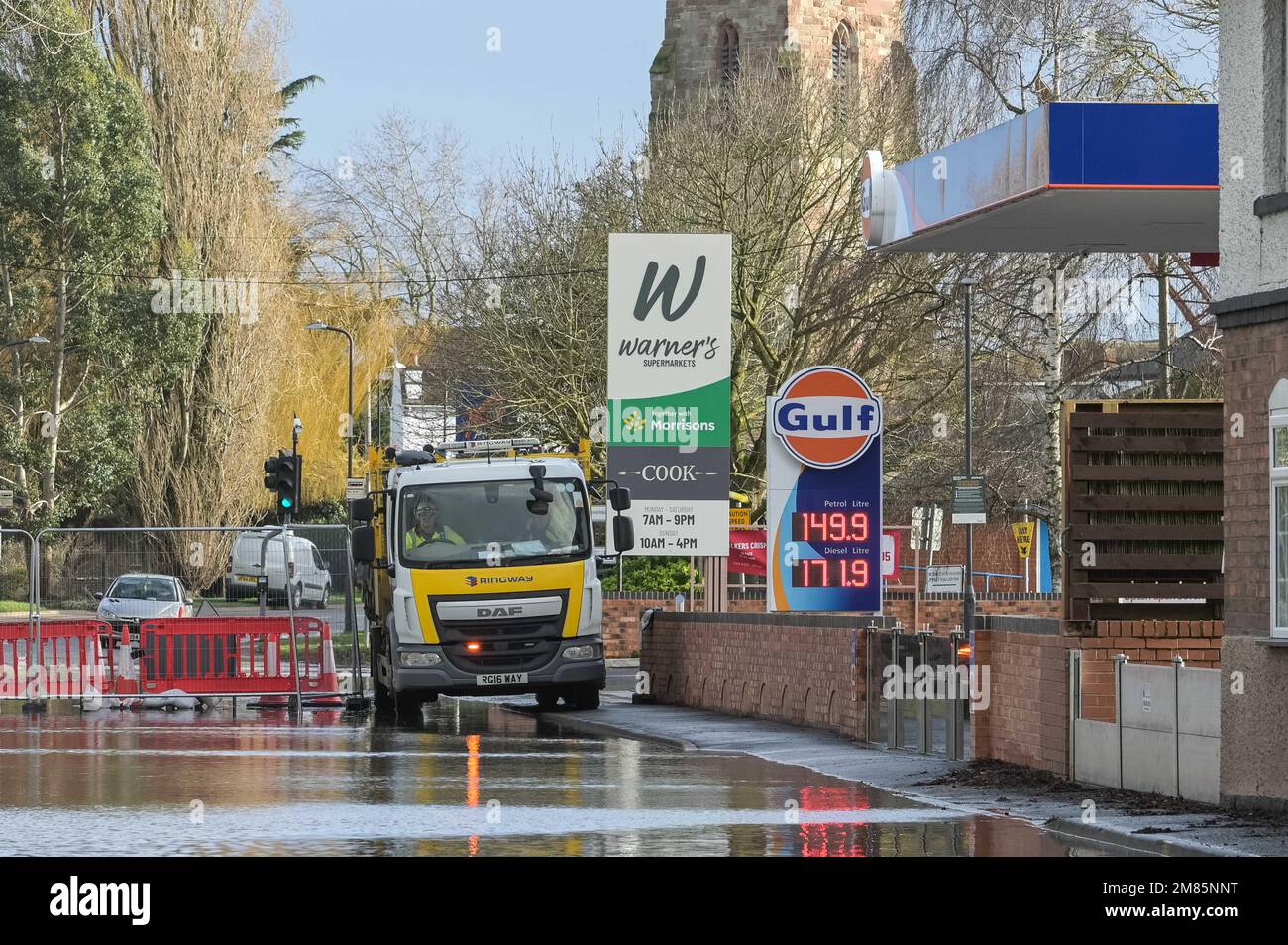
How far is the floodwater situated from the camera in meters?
11.4

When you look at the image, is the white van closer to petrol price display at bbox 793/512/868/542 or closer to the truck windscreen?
the truck windscreen

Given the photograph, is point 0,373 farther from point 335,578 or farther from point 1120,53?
point 1120,53

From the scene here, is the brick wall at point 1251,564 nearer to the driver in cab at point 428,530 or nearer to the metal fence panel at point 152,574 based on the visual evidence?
the driver in cab at point 428,530

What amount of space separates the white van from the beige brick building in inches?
1347

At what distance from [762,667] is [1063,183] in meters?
9.06

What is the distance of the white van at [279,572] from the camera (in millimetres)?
28734

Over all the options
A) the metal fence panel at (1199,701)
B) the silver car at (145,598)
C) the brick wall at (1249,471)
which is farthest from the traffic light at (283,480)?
the brick wall at (1249,471)

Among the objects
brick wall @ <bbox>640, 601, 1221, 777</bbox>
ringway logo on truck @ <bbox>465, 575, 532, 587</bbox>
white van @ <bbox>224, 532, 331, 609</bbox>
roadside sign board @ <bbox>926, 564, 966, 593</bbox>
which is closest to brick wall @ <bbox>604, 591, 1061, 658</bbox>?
roadside sign board @ <bbox>926, 564, 966, 593</bbox>

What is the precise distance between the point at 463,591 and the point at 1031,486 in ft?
108

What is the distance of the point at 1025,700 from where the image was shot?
618 inches

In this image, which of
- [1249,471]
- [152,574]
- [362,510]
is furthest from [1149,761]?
[152,574]

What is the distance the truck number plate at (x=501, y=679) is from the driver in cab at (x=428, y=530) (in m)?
1.42

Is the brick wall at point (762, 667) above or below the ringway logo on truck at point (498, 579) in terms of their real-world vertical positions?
below

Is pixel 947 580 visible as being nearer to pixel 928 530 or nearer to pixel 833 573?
pixel 928 530
